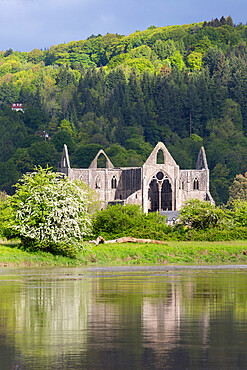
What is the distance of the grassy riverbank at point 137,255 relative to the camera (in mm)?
45625

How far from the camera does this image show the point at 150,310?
2266 centimetres

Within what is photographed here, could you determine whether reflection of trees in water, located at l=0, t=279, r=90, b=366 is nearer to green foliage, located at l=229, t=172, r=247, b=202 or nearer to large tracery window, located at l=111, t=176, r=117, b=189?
large tracery window, located at l=111, t=176, r=117, b=189

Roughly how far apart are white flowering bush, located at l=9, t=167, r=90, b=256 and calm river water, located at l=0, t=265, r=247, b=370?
11.6m

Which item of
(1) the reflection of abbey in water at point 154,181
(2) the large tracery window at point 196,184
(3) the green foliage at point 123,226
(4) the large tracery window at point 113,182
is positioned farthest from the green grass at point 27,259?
(2) the large tracery window at point 196,184

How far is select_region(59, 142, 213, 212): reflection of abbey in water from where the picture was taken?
129750mm

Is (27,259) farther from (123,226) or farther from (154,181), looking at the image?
(154,181)

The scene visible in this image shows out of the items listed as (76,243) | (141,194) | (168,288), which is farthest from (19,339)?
(141,194)

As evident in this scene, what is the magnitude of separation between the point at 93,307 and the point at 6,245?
26.2m

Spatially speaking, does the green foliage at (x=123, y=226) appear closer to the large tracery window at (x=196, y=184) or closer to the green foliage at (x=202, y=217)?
the green foliage at (x=202, y=217)

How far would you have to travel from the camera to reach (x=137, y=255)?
51156 millimetres

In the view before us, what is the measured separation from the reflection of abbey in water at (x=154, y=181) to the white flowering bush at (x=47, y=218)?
79.4 m

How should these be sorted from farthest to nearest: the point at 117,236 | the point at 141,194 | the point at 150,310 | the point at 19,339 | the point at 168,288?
the point at 141,194
the point at 117,236
the point at 168,288
the point at 150,310
the point at 19,339

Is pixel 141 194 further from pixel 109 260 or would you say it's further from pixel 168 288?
pixel 168 288

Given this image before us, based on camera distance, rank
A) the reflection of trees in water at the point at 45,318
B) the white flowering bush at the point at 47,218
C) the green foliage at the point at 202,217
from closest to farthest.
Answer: the reflection of trees in water at the point at 45,318
the white flowering bush at the point at 47,218
the green foliage at the point at 202,217
